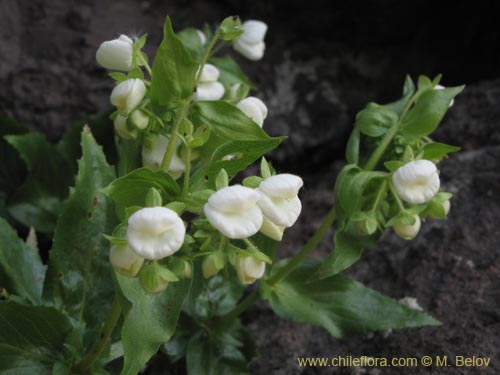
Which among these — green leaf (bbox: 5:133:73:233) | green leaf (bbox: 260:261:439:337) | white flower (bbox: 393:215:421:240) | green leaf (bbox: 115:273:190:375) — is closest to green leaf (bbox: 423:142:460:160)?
white flower (bbox: 393:215:421:240)

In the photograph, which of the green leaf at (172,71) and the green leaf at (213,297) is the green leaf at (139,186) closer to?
the green leaf at (172,71)

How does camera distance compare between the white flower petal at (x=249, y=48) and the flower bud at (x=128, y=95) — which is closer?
the flower bud at (x=128, y=95)

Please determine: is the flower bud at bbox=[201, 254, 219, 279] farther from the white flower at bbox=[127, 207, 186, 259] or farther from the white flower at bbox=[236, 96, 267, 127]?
the white flower at bbox=[236, 96, 267, 127]

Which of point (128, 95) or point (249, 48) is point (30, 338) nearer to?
point (128, 95)

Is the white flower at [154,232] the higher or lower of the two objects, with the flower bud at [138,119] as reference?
lower

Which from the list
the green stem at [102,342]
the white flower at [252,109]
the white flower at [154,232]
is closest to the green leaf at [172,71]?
the white flower at [252,109]

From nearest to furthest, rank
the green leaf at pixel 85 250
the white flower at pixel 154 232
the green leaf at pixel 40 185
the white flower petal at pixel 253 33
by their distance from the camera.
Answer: the white flower at pixel 154 232, the green leaf at pixel 85 250, the white flower petal at pixel 253 33, the green leaf at pixel 40 185
